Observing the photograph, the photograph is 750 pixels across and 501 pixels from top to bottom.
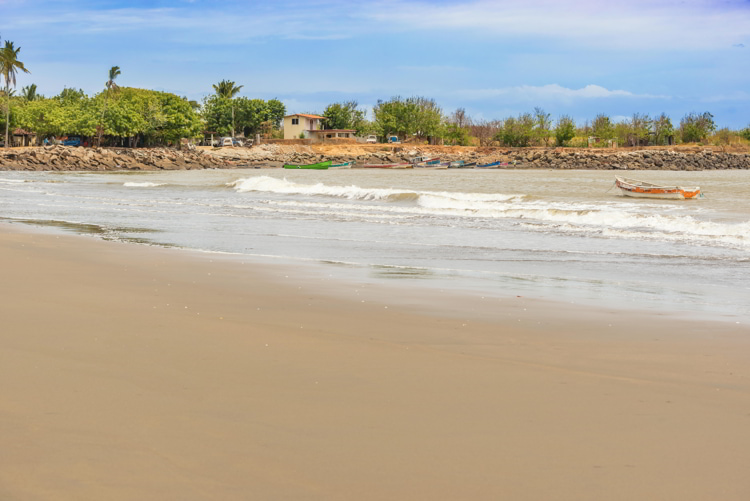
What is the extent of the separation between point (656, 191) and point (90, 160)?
60282 millimetres

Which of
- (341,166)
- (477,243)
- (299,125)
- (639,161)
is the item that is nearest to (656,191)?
(477,243)

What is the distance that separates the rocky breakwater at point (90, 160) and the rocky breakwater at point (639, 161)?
47708 mm

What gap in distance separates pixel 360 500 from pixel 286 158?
102123mm

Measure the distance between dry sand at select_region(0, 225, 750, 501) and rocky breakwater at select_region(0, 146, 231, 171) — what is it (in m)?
71.8

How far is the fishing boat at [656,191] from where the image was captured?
105 ft

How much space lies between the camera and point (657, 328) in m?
6.29

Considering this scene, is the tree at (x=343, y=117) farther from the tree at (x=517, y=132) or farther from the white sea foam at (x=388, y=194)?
the white sea foam at (x=388, y=194)

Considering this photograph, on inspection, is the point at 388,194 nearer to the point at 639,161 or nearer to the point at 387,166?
the point at 387,166

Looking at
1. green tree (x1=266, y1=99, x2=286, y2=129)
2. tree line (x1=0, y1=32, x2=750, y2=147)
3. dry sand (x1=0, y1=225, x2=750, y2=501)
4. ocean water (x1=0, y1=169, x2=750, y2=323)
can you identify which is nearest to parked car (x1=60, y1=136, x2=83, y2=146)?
tree line (x1=0, y1=32, x2=750, y2=147)

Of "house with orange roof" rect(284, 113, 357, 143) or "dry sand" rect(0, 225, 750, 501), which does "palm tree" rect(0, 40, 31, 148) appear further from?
"dry sand" rect(0, 225, 750, 501)

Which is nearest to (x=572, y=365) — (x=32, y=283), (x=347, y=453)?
(x=347, y=453)

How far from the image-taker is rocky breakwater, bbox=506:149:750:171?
10038 cm

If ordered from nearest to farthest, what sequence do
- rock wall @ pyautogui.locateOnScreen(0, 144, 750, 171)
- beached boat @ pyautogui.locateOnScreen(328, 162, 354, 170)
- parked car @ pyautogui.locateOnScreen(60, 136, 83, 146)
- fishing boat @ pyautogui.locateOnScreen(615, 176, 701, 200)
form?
fishing boat @ pyautogui.locateOnScreen(615, 176, 701, 200) → rock wall @ pyautogui.locateOnScreen(0, 144, 750, 171) → beached boat @ pyautogui.locateOnScreen(328, 162, 354, 170) → parked car @ pyautogui.locateOnScreen(60, 136, 83, 146)

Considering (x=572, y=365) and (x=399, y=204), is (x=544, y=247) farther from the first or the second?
(x=399, y=204)
